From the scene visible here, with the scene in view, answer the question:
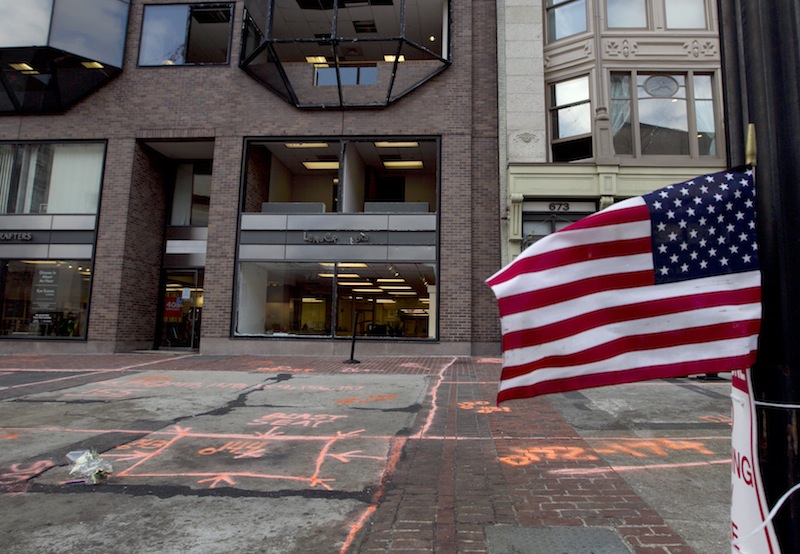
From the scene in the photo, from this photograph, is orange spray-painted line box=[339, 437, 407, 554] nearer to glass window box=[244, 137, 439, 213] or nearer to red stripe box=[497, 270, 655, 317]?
red stripe box=[497, 270, 655, 317]

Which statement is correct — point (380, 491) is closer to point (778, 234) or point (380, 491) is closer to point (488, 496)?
point (488, 496)

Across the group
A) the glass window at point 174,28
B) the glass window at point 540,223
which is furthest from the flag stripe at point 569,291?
the glass window at point 174,28

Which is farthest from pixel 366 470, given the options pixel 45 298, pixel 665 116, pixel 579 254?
pixel 45 298

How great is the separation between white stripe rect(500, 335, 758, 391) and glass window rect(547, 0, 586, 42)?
17151 mm

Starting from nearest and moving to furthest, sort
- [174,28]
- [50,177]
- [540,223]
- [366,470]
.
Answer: [366,470]
[540,223]
[50,177]
[174,28]

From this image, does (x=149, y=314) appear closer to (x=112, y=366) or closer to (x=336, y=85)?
(x=112, y=366)

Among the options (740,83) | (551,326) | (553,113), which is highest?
(553,113)

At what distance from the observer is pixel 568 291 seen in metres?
1.76

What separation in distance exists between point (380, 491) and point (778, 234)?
348 cm

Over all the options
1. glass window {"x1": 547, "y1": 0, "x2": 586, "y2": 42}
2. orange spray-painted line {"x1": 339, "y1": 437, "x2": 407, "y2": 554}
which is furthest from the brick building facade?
orange spray-painted line {"x1": 339, "y1": 437, "x2": 407, "y2": 554}

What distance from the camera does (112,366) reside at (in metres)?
12.2

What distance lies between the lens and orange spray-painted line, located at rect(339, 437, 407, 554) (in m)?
3.19

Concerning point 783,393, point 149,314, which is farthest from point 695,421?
point 149,314

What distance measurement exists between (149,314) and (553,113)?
15899 millimetres
